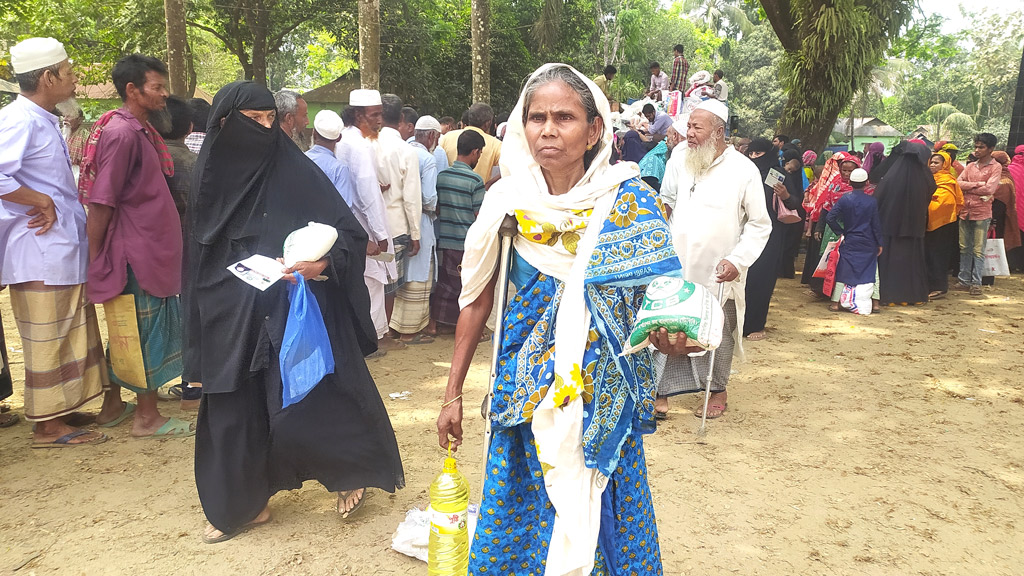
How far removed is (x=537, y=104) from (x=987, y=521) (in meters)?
3.39

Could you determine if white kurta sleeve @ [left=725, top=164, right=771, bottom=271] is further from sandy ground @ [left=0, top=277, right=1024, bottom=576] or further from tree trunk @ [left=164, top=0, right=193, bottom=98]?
tree trunk @ [left=164, top=0, right=193, bottom=98]

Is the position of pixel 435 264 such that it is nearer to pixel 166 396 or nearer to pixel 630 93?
pixel 166 396

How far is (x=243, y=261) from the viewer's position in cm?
305

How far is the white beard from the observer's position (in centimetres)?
463

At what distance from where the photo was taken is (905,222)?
887cm

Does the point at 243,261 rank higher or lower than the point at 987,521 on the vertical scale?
higher

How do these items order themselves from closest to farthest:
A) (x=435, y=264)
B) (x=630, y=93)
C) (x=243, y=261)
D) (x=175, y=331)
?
(x=243, y=261) → (x=175, y=331) → (x=435, y=264) → (x=630, y=93)

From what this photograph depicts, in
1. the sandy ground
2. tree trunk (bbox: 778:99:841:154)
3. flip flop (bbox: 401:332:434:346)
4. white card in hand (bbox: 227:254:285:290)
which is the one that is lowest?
the sandy ground

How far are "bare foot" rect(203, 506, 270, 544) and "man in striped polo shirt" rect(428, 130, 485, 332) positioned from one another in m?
3.50

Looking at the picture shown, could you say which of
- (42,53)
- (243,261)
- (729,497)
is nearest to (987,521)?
(729,497)

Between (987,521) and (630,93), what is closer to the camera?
(987,521)

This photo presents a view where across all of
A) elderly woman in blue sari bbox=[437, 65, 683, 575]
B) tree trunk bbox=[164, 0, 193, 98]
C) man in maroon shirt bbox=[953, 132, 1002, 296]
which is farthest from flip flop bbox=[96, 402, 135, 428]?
man in maroon shirt bbox=[953, 132, 1002, 296]

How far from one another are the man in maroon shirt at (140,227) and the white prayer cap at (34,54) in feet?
1.05

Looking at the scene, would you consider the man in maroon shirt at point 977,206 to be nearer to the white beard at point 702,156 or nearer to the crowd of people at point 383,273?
the crowd of people at point 383,273
